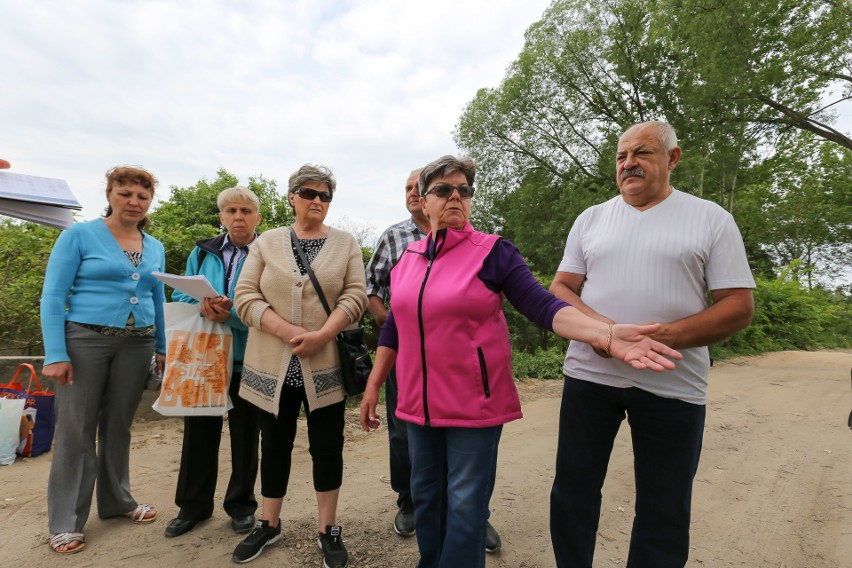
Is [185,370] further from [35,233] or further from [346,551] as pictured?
[35,233]

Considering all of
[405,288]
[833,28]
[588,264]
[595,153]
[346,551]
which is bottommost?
[346,551]

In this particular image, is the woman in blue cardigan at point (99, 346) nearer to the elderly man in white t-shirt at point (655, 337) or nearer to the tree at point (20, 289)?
the elderly man in white t-shirt at point (655, 337)

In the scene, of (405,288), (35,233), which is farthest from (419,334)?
(35,233)

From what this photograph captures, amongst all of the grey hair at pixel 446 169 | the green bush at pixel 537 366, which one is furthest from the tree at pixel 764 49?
the grey hair at pixel 446 169

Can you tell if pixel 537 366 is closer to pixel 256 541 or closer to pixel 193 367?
pixel 256 541

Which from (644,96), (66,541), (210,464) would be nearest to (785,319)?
(644,96)

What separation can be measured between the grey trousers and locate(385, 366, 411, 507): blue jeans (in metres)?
1.64

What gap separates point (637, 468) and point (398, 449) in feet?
5.09

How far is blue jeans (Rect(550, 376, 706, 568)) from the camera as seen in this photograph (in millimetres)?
2043

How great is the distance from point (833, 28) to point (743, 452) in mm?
11549

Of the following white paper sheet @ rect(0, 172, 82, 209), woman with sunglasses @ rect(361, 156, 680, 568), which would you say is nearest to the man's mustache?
woman with sunglasses @ rect(361, 156, 680, 568)

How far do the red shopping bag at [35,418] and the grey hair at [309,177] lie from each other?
337 centimetres

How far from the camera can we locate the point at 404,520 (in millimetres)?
3158

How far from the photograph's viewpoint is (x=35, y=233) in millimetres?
5832
